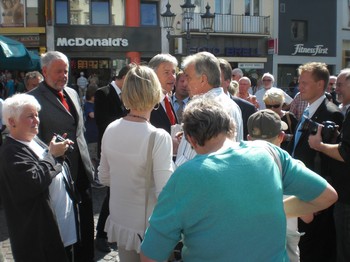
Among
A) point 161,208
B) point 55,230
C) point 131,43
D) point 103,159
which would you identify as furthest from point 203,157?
point 131,43

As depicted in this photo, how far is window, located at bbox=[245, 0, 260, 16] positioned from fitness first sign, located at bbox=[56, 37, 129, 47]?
7.61m

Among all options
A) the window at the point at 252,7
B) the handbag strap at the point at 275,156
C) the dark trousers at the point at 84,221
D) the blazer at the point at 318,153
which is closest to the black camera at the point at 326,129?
the blazer at the point at 318,153

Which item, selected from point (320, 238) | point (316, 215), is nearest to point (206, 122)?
point (316, 215)

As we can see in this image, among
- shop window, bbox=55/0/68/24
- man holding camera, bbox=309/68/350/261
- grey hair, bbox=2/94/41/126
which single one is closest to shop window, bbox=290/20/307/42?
shop window, bbox=55/0/68/24

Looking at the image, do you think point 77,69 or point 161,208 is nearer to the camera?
point 161,208

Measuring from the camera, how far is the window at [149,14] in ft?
74.6

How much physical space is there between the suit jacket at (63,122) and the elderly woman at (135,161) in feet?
3.16

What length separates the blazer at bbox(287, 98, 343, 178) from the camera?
3.62 meters

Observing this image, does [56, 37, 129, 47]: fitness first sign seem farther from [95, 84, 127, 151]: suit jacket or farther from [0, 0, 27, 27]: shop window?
[95, 84, 127, 151]: suit jacket

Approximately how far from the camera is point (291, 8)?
83.7 feet

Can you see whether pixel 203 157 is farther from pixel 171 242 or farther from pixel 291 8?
pixel 291 8

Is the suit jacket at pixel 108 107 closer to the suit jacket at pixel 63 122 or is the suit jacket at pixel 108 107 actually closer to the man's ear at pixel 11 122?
the suit jacket at pixel 63 122

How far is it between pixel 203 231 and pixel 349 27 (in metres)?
28.6

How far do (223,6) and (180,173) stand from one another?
23.9 metres
